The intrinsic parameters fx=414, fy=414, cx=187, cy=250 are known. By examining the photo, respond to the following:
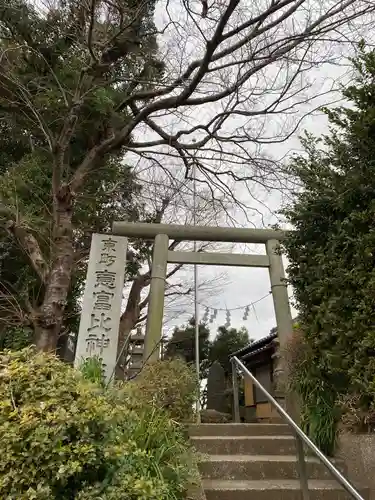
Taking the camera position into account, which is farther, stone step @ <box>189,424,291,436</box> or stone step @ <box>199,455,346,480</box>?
stone step @ <box>189,424,291,436</box>

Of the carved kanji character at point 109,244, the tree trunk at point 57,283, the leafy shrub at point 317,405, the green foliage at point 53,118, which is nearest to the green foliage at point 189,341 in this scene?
the green foliage at point 53,118

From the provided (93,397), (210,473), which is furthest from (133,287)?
(93,397)

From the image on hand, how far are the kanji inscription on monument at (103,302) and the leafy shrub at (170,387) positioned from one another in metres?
1.24

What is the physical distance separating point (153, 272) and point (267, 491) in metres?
→ 3.75

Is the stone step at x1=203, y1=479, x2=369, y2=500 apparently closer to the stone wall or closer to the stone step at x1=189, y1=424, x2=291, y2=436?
the stone wall

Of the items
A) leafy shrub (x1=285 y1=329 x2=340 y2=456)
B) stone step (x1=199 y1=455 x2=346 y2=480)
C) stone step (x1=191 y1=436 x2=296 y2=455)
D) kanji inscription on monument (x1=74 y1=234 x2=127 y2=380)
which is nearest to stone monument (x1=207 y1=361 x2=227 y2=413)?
kanji inscription on monument (x1=74 y1=234 x2=127 y2=380)

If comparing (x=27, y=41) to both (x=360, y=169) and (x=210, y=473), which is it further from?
(x=210, y=473)

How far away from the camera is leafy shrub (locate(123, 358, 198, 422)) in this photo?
4055mm

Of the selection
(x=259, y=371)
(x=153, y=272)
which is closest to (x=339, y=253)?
(x=153, y=272)

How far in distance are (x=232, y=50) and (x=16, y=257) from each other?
19.4ft

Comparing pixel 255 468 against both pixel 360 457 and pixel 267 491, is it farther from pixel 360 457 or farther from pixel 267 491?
pixel 360 457

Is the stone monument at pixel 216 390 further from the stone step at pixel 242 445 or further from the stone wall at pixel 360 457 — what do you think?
the stone wall at pixel 360 457

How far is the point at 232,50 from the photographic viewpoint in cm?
568

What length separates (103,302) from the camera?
6121 millimetres
